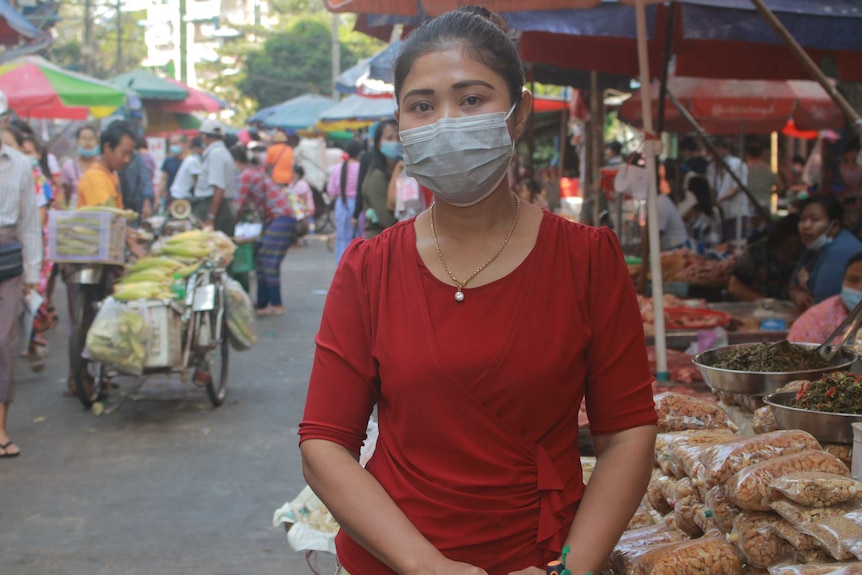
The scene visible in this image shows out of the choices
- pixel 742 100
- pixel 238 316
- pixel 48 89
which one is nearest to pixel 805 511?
pixel 238 316

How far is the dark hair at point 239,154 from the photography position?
12.1 meters

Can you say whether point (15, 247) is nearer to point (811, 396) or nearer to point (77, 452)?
point (77, 452)

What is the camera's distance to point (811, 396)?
2.90 metres

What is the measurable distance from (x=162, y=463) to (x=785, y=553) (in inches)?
189

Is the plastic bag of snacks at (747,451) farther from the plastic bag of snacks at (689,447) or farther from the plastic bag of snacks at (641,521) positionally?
the plastic bag of snacks at (641,521)

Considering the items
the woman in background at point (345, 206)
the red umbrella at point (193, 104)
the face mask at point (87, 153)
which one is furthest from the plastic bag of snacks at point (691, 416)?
the red umbrella at point (193, 104)

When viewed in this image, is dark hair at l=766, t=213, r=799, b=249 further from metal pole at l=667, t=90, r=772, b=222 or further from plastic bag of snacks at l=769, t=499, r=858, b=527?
plastic bag of snacks at l=769, t=499, r=858, b=527

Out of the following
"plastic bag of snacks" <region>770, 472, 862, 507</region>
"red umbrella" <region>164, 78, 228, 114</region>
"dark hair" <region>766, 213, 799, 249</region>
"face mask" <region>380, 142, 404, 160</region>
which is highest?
"red umbrella" <region>164, 78, 228, 114</region>

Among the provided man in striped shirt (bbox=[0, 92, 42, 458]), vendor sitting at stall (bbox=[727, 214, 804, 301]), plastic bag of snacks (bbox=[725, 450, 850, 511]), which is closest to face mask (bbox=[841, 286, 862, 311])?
plastic bag of snacks (bbox=[725, 450, 850, 511])

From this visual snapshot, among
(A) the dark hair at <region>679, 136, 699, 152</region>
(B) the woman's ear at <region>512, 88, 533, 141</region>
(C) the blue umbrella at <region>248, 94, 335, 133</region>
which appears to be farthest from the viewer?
(C) the blue umbrella at <region>248, 94, 335, 133</region>

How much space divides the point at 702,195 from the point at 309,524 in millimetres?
11861

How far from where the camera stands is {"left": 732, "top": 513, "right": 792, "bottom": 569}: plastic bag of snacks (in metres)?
2.39

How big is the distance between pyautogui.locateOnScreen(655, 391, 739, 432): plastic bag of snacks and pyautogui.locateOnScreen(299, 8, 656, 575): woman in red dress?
4.07 ft

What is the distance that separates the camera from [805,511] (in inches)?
90.7
